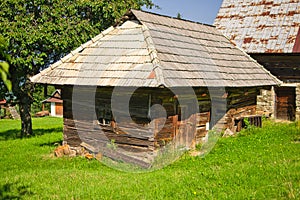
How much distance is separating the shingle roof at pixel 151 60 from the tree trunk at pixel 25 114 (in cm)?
536

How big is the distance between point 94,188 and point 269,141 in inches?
224

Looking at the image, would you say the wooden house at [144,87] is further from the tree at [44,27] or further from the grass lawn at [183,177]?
the tree at [44,27]

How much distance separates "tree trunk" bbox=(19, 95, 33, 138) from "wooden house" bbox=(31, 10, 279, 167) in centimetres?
524

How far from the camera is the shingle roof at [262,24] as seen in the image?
53.3 feet

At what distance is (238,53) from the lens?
13820 millimetres

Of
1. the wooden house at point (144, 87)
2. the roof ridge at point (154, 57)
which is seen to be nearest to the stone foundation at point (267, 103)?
the wooden house at point (144, 87)

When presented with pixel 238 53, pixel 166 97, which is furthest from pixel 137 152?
pixel 238 53

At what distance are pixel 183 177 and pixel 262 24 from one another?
12229 mm

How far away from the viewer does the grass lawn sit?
6301mm

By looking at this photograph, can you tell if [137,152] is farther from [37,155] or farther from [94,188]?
[37,155]

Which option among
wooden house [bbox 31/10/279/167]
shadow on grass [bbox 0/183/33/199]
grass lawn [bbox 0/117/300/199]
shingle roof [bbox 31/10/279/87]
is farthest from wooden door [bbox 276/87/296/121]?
shadow on grass [bbox 0/183/33/199]

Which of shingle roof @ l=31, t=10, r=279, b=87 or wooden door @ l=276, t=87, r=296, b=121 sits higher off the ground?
shingle roof @ l=31, t=10, r=279, b=87

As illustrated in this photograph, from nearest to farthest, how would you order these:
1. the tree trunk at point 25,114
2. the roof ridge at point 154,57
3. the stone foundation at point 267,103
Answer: the roof ridge at point 154,57, the tree trunk at point 25,114, the stone foundation at point 267,103

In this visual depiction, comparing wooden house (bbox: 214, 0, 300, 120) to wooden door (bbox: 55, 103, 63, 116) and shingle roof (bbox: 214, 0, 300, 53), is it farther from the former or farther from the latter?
wooden door (bbox: 55, 103, 63, 116)
